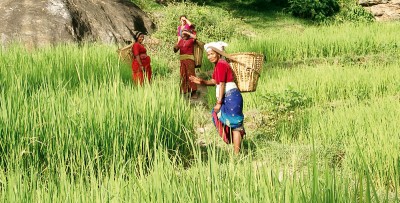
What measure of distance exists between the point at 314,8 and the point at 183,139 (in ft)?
42.0

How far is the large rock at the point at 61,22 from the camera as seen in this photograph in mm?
10742

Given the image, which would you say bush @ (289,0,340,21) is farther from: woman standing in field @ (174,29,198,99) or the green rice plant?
the green rice plant

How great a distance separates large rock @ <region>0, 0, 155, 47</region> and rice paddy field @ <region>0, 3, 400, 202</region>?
6.69ft

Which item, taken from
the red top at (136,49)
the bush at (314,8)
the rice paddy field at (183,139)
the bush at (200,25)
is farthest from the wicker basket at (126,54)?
the bush at (314,8)

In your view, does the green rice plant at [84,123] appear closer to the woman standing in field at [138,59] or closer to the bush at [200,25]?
the woman standing in field at [138,59]

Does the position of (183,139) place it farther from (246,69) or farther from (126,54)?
(126,54)

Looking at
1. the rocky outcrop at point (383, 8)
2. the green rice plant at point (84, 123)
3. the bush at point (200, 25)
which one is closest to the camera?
the green rice plant at point (84, 123)

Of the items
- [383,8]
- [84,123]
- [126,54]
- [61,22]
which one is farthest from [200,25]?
[84,123]

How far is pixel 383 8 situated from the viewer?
16719mm

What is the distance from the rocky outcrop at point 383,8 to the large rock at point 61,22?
749cm

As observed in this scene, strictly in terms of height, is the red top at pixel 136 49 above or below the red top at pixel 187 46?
above

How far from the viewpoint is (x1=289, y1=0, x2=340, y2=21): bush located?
16.8 meters

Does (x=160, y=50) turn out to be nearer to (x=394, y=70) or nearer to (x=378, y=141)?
(x=394, y=70)

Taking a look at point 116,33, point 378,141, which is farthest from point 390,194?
point 116,33
